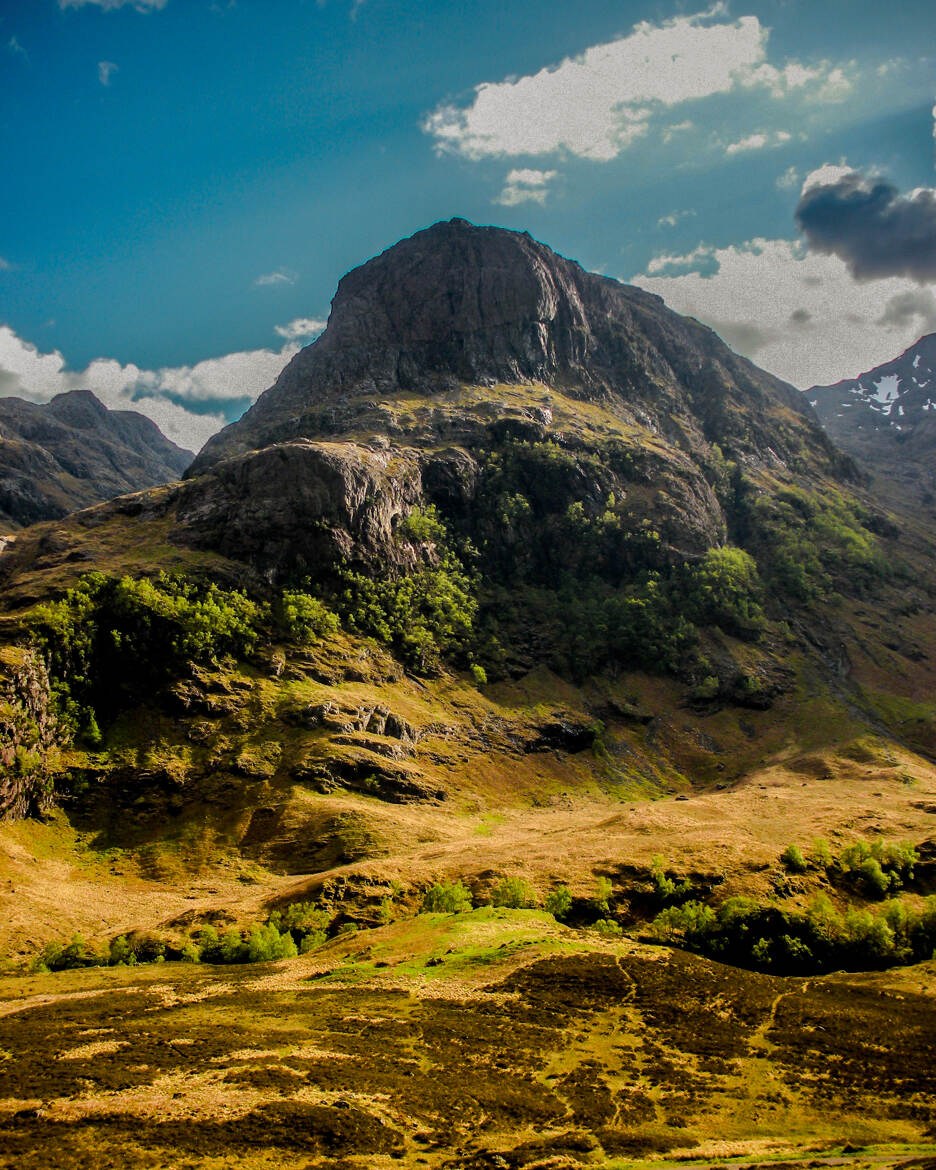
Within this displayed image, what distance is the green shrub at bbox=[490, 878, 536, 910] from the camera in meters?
58.8

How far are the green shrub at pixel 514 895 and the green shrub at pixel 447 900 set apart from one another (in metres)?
2.47

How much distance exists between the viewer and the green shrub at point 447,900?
57.9 m

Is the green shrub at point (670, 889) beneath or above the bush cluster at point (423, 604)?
beneath

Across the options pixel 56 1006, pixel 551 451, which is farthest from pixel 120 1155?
pixel 551 451

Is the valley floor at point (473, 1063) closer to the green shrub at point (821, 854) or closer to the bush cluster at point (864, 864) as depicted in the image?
the bush cluster at point (864, 864)

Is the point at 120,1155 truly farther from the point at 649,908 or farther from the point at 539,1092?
the point at 649,908

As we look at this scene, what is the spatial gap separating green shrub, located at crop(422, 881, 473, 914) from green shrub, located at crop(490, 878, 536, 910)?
247 centimetres

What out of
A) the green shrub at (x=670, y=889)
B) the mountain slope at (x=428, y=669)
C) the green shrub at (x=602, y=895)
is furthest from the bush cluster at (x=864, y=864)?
the green shrub at (x=602, y=895)

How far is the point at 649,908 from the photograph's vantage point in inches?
2344

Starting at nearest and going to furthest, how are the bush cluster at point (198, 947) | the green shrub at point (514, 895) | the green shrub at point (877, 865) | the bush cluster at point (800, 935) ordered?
the bush cluster at point (800, 935)
the bush cluster at point (198, 947)
the green shrub at point (514, 895)
the green shrub at point (877, 865)

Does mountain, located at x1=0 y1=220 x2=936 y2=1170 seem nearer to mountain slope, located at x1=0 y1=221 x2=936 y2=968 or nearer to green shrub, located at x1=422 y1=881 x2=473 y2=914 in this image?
green shrub, located at x1=422 y1=881 x2=473 y2=914

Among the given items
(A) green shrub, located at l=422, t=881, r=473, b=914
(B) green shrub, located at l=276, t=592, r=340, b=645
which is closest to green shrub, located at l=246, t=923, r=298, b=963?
(A) green shrub, located at l=422, t=881, r=473, b=914

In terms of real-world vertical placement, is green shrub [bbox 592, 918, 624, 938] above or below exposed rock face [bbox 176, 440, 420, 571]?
below

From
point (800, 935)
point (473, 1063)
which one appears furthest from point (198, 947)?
point (800, 935)
